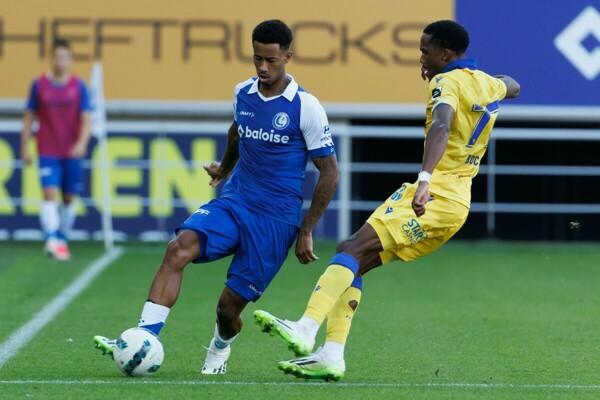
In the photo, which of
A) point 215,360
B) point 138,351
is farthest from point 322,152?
point 138,351

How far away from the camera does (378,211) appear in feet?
27.8

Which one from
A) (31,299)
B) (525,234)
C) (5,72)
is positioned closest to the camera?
(31,299)

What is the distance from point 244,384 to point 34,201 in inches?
453

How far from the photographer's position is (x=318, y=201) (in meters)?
8.51

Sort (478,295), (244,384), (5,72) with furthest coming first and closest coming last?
1. (5,72)
2. (478,295)
3. (244,384)

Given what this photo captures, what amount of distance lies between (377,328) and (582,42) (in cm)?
919

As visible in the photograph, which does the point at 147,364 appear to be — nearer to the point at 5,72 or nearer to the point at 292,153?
the point at 292,153

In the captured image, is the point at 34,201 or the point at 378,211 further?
the point at 34,201

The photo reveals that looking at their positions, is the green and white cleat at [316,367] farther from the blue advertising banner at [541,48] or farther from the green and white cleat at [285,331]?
the blue advertising banner at [541,48]

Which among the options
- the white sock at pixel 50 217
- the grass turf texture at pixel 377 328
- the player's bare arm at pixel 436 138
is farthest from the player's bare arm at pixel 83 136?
the player's bare arm at pixel 436 138

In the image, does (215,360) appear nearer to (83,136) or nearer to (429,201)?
(429,201)

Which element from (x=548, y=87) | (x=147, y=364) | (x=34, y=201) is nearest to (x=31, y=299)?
(x=147, y=364)

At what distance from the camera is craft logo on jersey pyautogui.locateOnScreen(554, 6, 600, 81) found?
62.8 feet

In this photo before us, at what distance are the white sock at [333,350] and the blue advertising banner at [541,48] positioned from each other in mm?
11455
